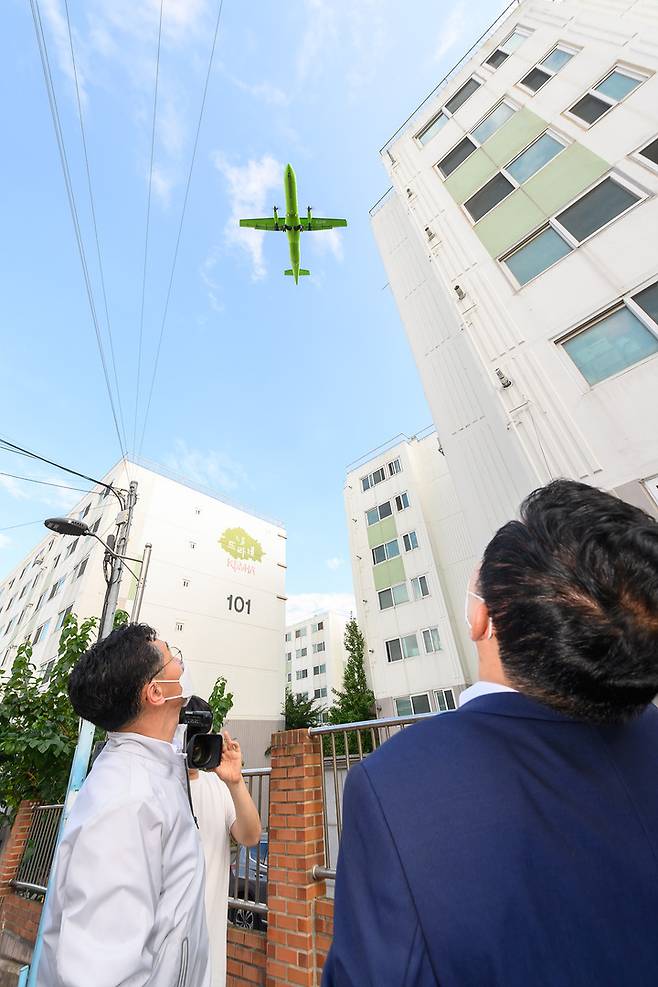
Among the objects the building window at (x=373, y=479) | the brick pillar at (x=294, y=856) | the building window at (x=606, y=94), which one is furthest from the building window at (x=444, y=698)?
the building window at (x=606, y=94)

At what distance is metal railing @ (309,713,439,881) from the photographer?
3340 millimetres

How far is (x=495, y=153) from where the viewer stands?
9.35 m

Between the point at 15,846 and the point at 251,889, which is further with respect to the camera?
the point at 15,846

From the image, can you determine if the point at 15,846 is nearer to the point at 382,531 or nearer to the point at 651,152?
the point at 651,152

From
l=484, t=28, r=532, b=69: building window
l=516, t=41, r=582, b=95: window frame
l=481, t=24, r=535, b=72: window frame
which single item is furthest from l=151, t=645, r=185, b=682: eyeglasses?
l=484, t=28, r=532, b=69: building window

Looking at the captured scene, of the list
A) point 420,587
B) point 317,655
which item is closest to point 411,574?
point 420,587

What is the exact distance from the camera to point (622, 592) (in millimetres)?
980

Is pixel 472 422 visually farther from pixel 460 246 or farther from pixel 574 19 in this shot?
pixel 574 19

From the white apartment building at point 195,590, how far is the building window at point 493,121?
21.1 m

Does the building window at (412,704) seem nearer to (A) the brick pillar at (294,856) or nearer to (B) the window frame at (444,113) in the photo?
(A) the brick pillar at (294,856)

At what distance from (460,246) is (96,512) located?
25.7m

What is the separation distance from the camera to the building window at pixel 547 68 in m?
9.38

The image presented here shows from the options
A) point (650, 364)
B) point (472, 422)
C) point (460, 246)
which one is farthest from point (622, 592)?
point (460, 246)

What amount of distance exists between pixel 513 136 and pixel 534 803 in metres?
12.8
